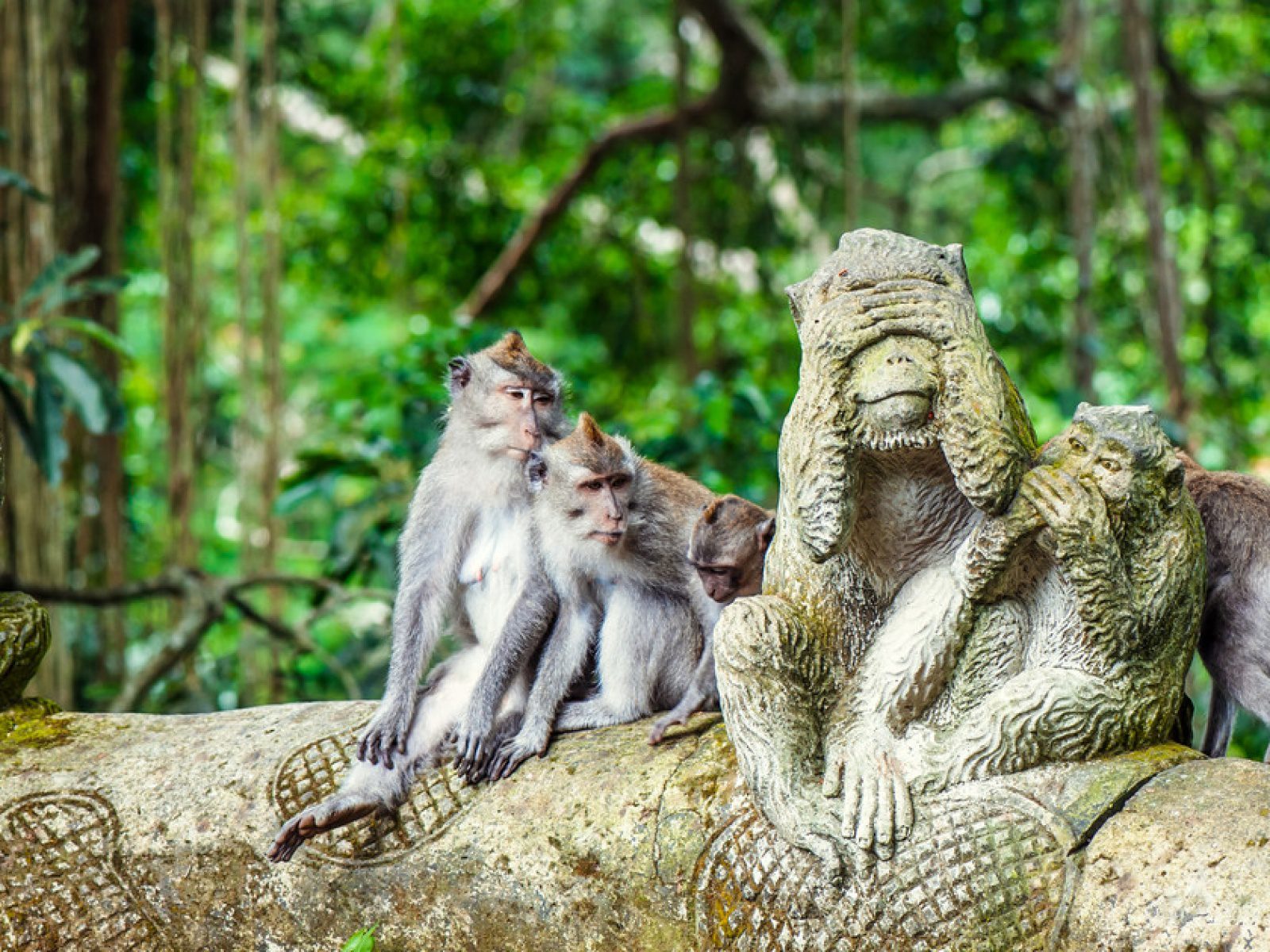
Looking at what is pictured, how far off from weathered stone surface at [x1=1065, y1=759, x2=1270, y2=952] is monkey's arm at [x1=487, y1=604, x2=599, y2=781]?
140 centimetres

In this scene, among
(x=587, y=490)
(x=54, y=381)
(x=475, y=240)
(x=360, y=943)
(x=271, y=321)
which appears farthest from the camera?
(x=475, y=240)

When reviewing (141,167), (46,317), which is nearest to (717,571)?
(46,317)

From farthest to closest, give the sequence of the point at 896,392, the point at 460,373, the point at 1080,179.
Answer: the point at 1080,179 → the point at 460,373 → the point at 896,392

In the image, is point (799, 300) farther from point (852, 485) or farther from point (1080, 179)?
point (1080, 179)

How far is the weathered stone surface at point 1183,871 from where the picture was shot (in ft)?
8.14

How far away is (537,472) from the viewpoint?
158 inches

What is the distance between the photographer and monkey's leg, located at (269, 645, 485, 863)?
332 cm

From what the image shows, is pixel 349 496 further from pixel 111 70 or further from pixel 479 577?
pixel 479 577

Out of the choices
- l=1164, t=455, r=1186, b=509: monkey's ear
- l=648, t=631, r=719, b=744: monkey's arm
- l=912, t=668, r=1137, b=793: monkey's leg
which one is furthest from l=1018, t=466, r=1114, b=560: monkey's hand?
l=648, t=631, r=719, b=744: monkey's arm

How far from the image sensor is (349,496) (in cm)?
1239

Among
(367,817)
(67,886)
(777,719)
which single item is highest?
(777,719)

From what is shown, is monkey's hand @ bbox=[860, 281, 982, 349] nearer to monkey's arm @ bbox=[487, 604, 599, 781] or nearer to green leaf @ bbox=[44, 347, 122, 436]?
monkey's arm @ bbox=[487, 604, 599, 781]

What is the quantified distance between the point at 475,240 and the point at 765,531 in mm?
7007

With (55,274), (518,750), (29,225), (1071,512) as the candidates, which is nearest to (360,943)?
(518,750)
